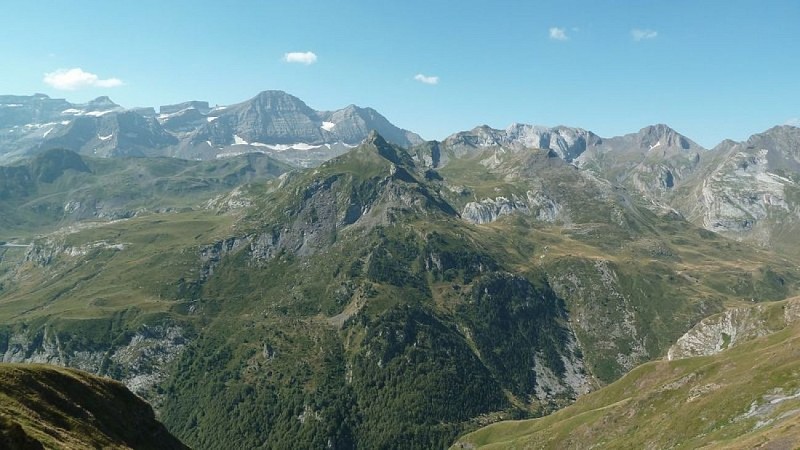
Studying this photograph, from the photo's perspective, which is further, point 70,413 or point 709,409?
point 709,409

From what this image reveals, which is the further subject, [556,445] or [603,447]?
[556,445]

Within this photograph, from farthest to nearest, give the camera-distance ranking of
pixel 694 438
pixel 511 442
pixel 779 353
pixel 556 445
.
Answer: pixel 511 442 < pixel 556 445 < pixel 779 353 < pixel 694 438

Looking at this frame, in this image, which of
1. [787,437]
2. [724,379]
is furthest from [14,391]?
[724,379]

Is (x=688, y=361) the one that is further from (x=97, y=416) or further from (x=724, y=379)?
(x=97, y=416)

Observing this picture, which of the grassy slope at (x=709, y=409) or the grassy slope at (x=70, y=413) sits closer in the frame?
the grassy slope at (x=70, y=413)

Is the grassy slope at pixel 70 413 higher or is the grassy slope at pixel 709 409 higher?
the grassy slope at pixel 70 413
